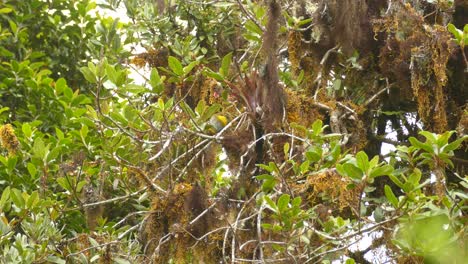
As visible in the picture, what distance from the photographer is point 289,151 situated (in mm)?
3432

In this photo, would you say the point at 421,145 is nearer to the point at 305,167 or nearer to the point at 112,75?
the point at 305,167

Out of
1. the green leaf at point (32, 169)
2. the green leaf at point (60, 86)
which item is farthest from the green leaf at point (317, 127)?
the green leaf at point (60, 86)

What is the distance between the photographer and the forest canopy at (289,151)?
9.70 feet

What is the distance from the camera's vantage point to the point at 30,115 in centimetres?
512

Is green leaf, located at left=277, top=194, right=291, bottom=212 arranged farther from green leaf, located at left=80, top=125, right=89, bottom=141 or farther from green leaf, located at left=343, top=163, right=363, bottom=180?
green leaf, located at left=80, top=125, right=89, bottom=141

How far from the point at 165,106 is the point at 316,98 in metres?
0.72

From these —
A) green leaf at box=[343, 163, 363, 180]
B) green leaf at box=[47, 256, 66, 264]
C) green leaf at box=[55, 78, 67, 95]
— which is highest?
green leaf at box=[343, 163, 363, 180]

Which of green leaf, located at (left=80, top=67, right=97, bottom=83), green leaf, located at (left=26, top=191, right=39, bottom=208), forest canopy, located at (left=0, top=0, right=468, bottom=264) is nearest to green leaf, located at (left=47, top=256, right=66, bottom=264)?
forest canopy, located at (left=0, top=0, right=468, bottom=264)

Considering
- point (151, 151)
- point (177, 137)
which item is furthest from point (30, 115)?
point (177, 137)

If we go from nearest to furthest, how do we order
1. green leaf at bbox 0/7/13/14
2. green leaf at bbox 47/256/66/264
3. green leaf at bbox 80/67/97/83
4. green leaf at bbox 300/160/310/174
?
green leaf at bbox 300/160/310/174, green leaf at bbox 80/67/97/83, green leaf at bbox 47/256/66/264, green leaf at bbox 0/7/13/14

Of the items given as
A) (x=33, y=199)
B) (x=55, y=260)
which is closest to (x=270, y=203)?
(x=55, y=260)

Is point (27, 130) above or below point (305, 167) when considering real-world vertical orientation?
below

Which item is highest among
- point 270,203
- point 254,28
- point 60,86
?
point 254,28

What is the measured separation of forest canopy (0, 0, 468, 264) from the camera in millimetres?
2955
